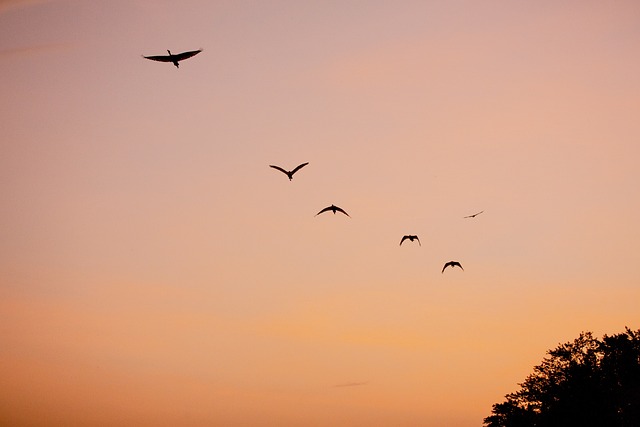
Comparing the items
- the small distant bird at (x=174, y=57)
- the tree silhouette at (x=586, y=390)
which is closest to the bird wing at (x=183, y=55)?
the small distant bird at (x=174, y=57)

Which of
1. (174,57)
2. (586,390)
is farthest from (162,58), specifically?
(586,390)

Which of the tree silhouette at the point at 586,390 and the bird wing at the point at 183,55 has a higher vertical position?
the bird wing at the point at 183,55

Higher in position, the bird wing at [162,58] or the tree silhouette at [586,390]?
the bird wing at [162,58]

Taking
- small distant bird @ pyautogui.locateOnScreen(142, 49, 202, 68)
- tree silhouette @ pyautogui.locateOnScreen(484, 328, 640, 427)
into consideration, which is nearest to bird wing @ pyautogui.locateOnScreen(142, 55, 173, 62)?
small distant bird @ pyautogui.locateOnScreen(142, 49, 202, 68)

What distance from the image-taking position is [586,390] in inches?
2482

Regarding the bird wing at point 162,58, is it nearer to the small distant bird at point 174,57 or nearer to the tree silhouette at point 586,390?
the small distant bird at point 174,57

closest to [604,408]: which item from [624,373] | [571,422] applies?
[571,422]

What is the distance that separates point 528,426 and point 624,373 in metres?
13.0

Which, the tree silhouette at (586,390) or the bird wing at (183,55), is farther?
the tree silhouette at (586,390)

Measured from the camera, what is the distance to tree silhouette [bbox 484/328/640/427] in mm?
61656

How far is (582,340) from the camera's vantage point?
247 ft

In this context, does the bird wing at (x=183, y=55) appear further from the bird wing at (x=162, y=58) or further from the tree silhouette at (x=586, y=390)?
the tree silhouette at (x=586, y=390)

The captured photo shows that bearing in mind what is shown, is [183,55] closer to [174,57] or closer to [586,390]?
[174,57]

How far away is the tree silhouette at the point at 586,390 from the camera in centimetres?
6166
